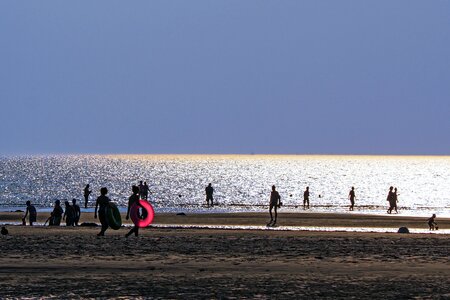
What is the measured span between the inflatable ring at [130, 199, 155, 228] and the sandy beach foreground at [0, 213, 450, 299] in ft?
1.63

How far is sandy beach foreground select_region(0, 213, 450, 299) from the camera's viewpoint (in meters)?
17.0

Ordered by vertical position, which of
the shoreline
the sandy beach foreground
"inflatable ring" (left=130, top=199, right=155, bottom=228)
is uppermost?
"inflatable ring" (left=130, top=199, right=155, bottom=228)

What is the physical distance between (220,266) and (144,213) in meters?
9.88

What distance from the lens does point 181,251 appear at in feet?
78.5

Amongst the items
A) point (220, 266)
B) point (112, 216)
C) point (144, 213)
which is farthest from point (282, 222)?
Result: point (220, 266)

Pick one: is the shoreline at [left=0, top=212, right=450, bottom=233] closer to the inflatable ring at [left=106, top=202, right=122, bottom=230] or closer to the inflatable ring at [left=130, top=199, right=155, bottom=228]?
the inflatable ring at [left=130, top=199, right=155, bottom=228]

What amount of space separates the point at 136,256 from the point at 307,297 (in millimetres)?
7287

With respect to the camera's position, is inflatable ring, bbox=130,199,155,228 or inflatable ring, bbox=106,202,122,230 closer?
inflatable ring, bbox=130,199,155,228

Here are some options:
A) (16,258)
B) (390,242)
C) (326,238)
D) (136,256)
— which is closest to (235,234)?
(326,238)

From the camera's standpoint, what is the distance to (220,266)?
2075cm

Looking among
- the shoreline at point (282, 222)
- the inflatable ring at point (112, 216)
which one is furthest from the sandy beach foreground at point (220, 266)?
the shoreline at point (282, 222)

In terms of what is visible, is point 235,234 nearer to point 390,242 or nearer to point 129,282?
point 390,242

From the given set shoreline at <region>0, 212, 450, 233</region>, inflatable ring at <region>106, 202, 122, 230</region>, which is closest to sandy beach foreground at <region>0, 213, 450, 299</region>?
inflatable ring at <region>106, 202, 122, 230</region>

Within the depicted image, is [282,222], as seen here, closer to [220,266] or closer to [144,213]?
[144,213]
